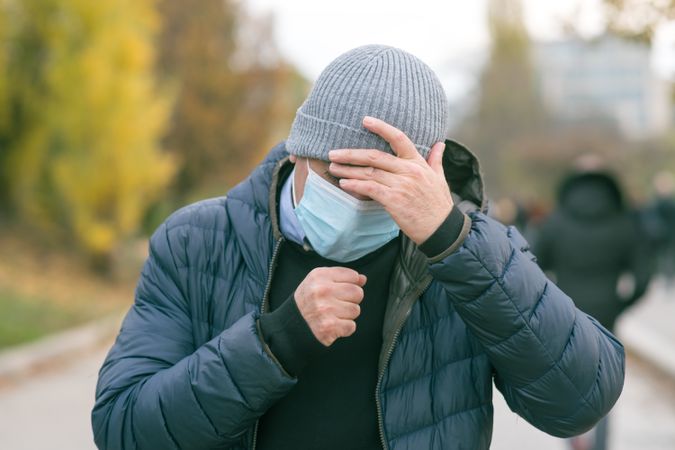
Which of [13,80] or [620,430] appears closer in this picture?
[620,430]

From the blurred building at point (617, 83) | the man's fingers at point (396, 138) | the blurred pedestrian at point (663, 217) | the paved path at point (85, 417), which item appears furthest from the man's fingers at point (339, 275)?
the blurred building at point (617, 83)

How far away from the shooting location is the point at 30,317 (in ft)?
38.8

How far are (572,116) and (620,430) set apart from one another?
161ft

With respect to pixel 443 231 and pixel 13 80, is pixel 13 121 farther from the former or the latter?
pixel 443 231

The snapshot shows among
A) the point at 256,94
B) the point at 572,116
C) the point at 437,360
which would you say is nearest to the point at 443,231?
the point at 437,360

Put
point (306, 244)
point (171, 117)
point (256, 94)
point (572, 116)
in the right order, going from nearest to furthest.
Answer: point (306, 244) → point (171, 117) → point (256, 94) → point (572, 116)

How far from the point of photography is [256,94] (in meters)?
24.7

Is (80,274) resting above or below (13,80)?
below

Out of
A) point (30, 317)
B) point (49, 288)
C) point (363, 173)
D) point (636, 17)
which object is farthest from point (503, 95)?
point (363, 173)

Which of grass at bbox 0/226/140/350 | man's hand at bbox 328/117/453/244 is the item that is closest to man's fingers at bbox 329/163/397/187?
man's hand at bbox 328/117/453/244

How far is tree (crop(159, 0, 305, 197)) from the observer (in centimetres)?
2261

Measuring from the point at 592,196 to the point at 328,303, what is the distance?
15.8ft

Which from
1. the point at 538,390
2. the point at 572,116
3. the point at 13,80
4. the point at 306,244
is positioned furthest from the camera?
the point at 572,116

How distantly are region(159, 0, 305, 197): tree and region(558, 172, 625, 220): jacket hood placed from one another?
16649 mm
